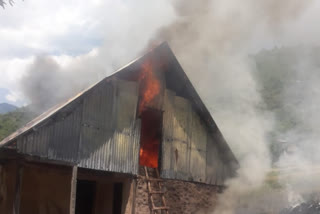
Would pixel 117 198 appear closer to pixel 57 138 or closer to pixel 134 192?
pixel 134 192

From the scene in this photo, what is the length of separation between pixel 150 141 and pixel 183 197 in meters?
2.44

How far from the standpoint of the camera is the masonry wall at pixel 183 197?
1353cm

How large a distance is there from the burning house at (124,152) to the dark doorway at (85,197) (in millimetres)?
37

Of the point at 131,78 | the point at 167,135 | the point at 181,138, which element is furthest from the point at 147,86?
the point at 181,138

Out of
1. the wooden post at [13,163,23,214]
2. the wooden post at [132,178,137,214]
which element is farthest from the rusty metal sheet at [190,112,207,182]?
the wooden post at [13,163,23,214]

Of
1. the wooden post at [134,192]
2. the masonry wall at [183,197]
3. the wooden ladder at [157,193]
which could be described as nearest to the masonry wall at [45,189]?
the wooden post at [134,192]

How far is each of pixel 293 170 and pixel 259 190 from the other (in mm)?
3582

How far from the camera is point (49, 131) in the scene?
1123 cm

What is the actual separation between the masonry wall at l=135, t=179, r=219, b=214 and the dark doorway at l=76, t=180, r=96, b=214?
7.54 feet

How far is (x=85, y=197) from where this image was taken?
1535cm

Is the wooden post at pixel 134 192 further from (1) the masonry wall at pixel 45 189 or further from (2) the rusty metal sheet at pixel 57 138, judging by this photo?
(2) the rusty metal sheet at pixel 57 138

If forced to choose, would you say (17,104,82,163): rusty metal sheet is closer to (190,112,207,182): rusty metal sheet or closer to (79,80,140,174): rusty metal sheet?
(79,80,140,174): rusty metal sheet

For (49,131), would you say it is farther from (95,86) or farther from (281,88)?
(281,88)

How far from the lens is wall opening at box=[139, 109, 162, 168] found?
50.9 ft
